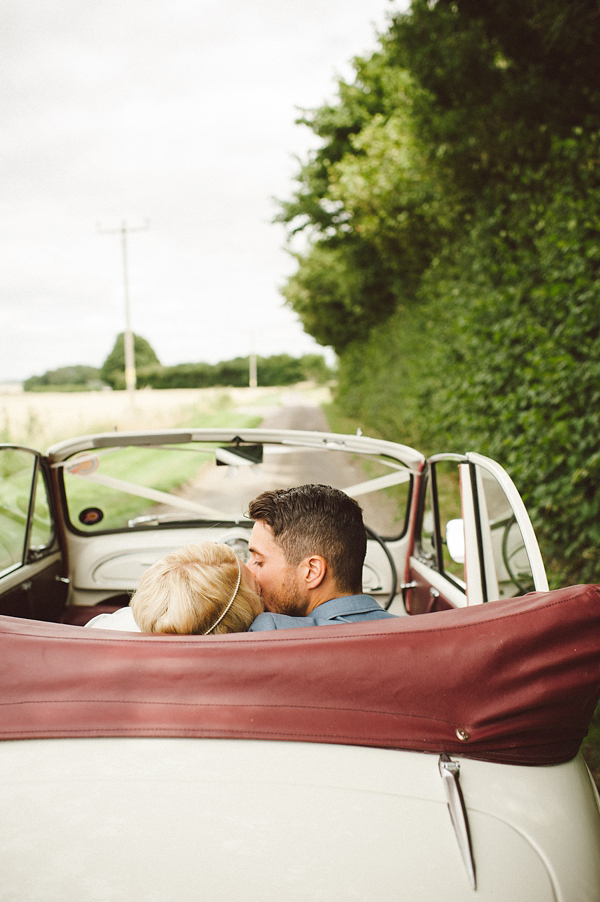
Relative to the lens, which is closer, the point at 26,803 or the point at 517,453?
the point at 26,803

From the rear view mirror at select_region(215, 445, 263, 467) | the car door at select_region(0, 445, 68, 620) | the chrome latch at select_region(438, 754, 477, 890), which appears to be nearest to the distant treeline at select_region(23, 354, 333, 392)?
the car door at select_region(0, 445, 68, 620)

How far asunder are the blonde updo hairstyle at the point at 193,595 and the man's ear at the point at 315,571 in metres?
0.26

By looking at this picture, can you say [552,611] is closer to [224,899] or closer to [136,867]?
[224,899]

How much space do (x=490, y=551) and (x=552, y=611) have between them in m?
0.93

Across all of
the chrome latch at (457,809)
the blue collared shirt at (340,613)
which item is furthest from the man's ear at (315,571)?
the chrome latch at (457,809)

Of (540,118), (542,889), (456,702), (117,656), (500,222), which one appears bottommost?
(542,889)

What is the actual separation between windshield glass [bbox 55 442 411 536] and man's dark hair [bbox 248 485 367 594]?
2.72ft

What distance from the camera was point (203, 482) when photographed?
11.1 metres

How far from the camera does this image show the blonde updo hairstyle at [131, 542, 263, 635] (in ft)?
5.22

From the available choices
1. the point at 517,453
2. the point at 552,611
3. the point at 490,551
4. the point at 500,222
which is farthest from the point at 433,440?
the point at 552,611

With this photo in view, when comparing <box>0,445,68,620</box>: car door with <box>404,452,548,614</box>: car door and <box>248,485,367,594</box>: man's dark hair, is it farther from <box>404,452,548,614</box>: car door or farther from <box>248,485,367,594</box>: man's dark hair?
<box>404,452,548,614</box>: car door

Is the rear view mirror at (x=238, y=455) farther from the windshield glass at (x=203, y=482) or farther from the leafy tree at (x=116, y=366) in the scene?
the leafy tree at (x=116, y=366)

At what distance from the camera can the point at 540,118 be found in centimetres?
603

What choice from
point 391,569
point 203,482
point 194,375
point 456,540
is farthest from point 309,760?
point 194,375
